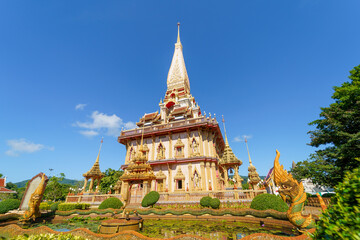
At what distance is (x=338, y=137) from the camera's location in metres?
16.7

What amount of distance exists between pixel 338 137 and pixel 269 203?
1440 cm

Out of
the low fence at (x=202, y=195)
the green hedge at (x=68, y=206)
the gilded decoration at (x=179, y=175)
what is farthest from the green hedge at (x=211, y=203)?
the green hedge at (x=68, y=206)

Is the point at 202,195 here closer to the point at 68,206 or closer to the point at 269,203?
the point at 269,203

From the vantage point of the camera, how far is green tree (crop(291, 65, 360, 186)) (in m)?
15.2

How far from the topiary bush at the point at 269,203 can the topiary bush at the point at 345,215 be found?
8302 millimetres

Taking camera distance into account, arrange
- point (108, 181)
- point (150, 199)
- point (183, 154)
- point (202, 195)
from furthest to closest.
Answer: point (108, 181)
point (183, 154)
point (202, 195)
point (150, 199)

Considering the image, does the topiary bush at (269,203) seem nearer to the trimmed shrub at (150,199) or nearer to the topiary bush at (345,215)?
the trimmed shrub at (150,199)

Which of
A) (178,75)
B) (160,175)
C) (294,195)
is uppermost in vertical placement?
(178,75)

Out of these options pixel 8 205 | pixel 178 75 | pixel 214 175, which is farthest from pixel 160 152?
pixel 178 75

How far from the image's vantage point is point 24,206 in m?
11.8

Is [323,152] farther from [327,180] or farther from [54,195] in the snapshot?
[54,195]

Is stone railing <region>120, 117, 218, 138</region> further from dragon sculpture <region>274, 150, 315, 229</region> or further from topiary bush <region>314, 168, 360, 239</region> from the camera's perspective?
topiary bush <region>314, 168, 360, 239</region>

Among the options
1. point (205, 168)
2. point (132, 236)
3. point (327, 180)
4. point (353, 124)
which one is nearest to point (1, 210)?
point (132, 236)

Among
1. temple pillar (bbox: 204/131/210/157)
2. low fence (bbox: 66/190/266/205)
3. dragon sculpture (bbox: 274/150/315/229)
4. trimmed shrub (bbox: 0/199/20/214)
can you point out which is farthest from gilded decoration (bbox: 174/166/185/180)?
trimmed shrub (bbox: 0/199/20/214)
